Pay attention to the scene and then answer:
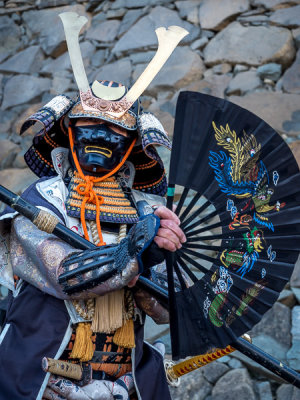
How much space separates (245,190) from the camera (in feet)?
9.45

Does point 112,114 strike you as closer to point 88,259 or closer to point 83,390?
point 88,259

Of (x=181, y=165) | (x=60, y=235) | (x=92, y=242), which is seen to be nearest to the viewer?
(x=181, y=165)

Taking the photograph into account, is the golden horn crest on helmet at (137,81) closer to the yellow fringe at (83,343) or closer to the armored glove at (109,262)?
the armored glove at (109,262)

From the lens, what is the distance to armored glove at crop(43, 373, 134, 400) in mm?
2963

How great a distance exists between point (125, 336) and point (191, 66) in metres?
3.24

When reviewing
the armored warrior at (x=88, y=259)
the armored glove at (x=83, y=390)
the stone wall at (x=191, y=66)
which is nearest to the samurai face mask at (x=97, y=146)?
the armored warrior at (x=88, y=259)

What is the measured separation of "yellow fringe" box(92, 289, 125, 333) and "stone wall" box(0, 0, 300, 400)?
1377 millimetres

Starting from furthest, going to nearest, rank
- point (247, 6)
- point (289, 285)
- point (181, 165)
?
point (247, 6)
point (289, 285)
point (181, 165)

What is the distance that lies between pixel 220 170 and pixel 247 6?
11.2 feet

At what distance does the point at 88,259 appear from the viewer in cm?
282

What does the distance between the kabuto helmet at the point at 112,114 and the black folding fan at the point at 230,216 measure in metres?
0.49

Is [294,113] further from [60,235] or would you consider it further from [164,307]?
[60,235]

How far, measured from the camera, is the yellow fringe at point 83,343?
3020mm

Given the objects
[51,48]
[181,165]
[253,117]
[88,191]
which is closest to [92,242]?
[88,191]
